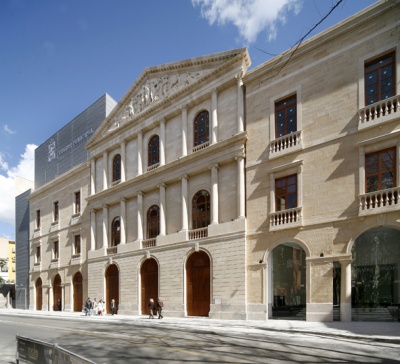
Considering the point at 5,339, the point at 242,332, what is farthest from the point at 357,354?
the point at 5,339

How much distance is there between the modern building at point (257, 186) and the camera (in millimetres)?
17078

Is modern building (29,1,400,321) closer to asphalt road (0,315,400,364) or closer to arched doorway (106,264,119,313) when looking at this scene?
arched doorway (106,264,119,313)

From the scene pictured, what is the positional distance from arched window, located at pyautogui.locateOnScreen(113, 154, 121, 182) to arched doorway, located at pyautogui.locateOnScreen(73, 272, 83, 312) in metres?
10.3

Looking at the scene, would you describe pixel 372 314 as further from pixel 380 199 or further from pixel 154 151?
pixel 154 151

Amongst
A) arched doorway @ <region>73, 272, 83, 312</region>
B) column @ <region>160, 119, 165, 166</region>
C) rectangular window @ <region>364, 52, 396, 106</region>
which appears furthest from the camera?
arched doorway @ <region>73, 272, 83, 312</region>

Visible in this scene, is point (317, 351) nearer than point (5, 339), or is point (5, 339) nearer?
point (317, 351)

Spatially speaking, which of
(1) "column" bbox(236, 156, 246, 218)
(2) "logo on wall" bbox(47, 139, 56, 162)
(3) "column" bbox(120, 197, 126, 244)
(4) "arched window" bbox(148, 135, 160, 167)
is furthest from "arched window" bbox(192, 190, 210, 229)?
(2) "logo on wall" bbox(47, 139, 56, 162)

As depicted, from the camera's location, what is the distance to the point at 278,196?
20125 mm

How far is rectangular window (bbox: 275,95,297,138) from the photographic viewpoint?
66.3 ft

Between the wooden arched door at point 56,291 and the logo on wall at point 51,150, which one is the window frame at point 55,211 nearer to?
the wooden arched door at point 56,291

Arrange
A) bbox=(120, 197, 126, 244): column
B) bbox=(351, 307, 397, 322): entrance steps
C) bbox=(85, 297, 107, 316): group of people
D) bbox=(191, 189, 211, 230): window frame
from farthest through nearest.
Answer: bbox=(120, 197, 126, 244): column < bbox=(85, 297, 107, 316): group of people < bbox=(191, 189, 211, 230): window frame < bbox=(351, 307, 397, 322): entrance steps

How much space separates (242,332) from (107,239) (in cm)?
1829

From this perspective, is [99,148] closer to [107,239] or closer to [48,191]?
[107,239]

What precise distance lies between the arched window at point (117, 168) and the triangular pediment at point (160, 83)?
2.30 m
